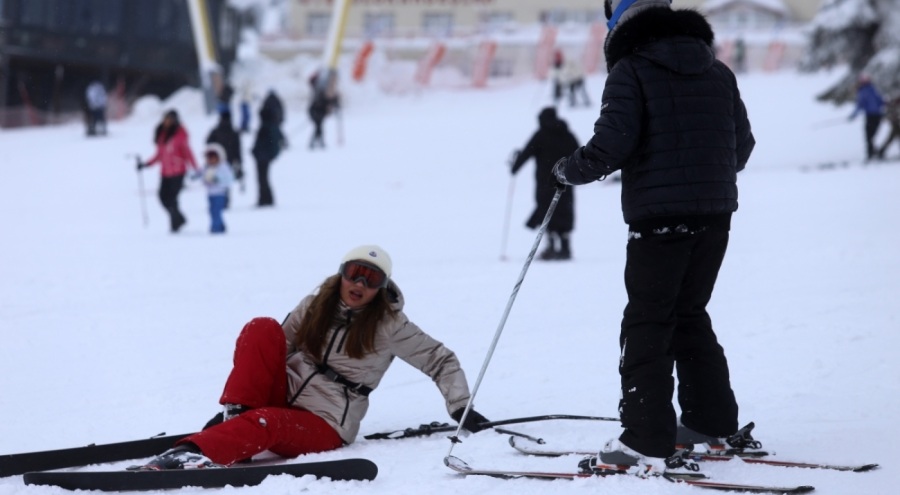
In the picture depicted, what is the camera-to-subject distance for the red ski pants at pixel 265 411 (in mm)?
3631

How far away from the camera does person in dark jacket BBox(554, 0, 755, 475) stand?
3.39 meters

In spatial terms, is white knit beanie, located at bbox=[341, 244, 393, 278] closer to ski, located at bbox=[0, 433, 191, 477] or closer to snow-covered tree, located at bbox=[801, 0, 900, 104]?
ski, located at bbox=[0, 433, 191, 477]

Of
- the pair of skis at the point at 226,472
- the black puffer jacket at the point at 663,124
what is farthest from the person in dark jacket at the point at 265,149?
the black puffer jacket at the point at 663,124

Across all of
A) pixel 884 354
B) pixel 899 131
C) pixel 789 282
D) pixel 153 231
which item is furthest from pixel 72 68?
pixel 884 354

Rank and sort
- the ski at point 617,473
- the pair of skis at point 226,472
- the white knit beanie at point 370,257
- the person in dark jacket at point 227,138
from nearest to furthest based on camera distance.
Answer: the ski at point 617,473
the pair of skis at point 226,472
the white knit beanie at point 370,257
the person in dark jacket at point 227,138

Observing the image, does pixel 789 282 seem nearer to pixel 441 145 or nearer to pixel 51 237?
pixel 51 237

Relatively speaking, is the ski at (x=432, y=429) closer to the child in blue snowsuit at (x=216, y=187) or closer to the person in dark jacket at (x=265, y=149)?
the child in blue snowsuit at (x=216, y=187)

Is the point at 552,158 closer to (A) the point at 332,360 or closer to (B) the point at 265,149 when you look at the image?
(B) the point at 265,149

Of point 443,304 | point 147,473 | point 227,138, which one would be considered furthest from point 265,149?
point 147,473

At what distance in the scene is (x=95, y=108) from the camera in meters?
23.8

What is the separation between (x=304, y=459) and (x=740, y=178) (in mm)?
14583

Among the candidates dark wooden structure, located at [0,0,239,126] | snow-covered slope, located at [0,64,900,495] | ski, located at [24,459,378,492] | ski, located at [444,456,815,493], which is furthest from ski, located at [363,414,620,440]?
dark wooden structure, located at [0,0,239,126]

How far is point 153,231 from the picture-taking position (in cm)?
1263

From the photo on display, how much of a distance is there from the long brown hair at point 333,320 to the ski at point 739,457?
26.3 inches
